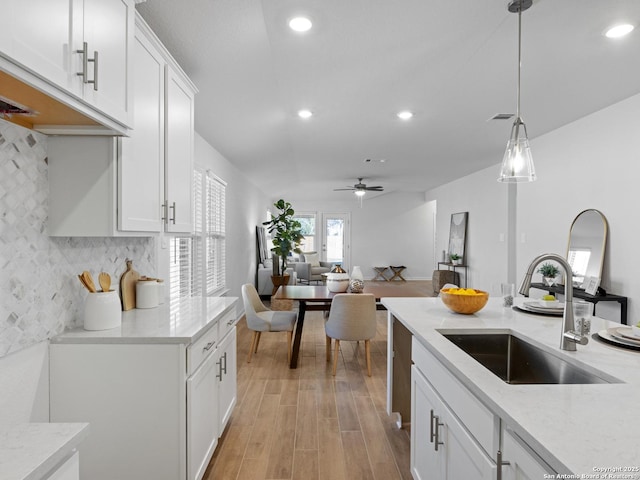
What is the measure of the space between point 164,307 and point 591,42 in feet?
10.3

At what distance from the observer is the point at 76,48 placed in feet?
4.03

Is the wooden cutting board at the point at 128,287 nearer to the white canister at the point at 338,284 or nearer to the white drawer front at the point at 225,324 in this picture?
the white drawer front at the point at 225,324

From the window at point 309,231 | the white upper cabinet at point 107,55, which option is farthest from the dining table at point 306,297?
the window at point 309,231

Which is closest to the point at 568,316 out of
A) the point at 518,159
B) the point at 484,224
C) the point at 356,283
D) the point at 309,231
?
the point at 518,159

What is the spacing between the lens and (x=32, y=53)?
101cm

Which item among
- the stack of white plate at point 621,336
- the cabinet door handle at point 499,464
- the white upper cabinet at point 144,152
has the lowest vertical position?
the cabinet door handle at point 499,464

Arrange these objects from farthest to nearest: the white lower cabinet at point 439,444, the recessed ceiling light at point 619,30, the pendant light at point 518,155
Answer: the recessed ceiling light at point 619,30 → the pendant light at point 518,155 → the white lower cabinet at point 439,444

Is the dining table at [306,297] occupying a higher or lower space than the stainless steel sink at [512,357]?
lower

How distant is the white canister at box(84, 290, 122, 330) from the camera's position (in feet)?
5.95

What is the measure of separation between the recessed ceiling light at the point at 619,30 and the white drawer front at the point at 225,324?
9.44ft

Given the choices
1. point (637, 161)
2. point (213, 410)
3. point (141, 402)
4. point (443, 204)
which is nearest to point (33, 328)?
point (141, 402)

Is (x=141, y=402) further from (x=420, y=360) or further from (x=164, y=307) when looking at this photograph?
(x=420, y=360)

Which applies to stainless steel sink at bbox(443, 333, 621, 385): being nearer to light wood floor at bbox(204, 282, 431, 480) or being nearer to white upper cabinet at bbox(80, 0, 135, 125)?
light wood floor at bbox(204, 282, 431, 480)

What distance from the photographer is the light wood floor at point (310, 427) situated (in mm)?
2172
